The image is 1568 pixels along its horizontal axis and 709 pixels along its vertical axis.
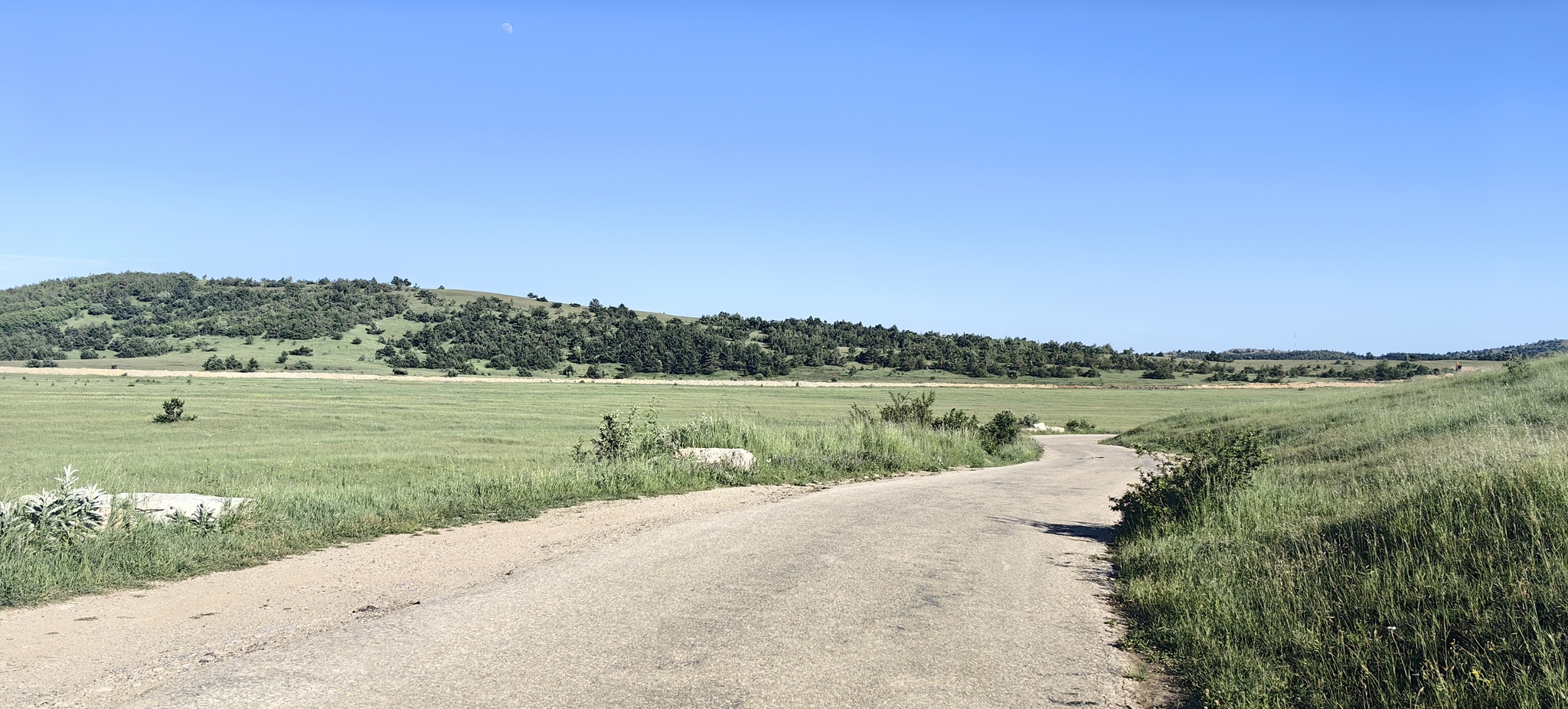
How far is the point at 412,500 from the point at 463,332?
113178mm

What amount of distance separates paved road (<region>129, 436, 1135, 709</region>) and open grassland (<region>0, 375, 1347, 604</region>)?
313cm

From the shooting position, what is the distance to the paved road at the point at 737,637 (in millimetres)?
4695

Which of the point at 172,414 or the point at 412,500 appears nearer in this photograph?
the point at 412,500

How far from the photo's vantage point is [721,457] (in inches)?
664

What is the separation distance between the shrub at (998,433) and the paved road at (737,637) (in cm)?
1943

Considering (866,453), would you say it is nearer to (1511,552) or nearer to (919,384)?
(1511,552)

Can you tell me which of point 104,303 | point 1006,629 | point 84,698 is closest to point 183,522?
point 84,698

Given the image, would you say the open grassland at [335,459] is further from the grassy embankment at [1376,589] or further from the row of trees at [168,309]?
the row of trees at [168,309]

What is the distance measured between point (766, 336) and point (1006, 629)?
453 ft

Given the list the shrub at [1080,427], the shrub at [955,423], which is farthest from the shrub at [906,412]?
the shrub at [1080,427]

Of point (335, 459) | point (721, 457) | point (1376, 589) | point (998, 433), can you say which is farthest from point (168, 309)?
point (1376, 589)

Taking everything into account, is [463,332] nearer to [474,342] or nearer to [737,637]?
[474,342]

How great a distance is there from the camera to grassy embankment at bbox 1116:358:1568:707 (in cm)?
482

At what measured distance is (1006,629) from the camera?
245 inches
